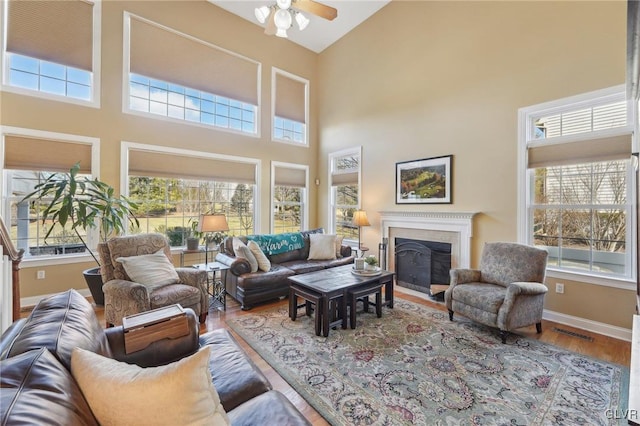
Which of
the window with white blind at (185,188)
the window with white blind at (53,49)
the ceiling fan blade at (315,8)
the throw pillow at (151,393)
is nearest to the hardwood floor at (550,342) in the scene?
the throw pillow at (151,393)

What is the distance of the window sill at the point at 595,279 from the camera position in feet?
9.34

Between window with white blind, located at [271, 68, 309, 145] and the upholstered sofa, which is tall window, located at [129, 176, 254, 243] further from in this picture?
window with white blind, located at [271, 68, 309, 145]

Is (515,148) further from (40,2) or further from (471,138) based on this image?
(40,2)

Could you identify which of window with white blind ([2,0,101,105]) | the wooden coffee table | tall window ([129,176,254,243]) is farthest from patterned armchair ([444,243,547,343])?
window with white blind ([2,0,101,105])

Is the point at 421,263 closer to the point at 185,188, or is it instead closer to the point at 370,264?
the point at 370,264

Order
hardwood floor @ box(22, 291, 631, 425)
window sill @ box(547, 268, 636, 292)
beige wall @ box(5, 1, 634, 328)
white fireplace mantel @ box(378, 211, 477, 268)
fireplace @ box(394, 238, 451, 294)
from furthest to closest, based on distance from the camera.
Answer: fireplace @ box(394, 238, 451, 294) → white fireplace mantel @ box(378, 211, 477, 268) → beige wall @ box(5, 1, 634, 328) → window sill @ box(547, 268, 636, 292) → hardwood floor @ box(22, 291, 631, 425)

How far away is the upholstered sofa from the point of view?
3662 millimetres

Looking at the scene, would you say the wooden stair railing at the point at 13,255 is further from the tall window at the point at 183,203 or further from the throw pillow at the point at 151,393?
the tall window at the point at 183,203

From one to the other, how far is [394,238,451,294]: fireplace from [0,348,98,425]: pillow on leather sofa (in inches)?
168

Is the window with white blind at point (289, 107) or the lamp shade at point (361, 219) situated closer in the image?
the lamp shade at point (361, 219)

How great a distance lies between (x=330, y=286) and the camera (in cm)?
306

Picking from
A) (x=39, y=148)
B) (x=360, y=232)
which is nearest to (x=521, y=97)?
(x=360, y=232)

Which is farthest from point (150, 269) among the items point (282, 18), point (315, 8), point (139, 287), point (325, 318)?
point (315, 8)

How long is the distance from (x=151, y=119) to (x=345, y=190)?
149 inches
